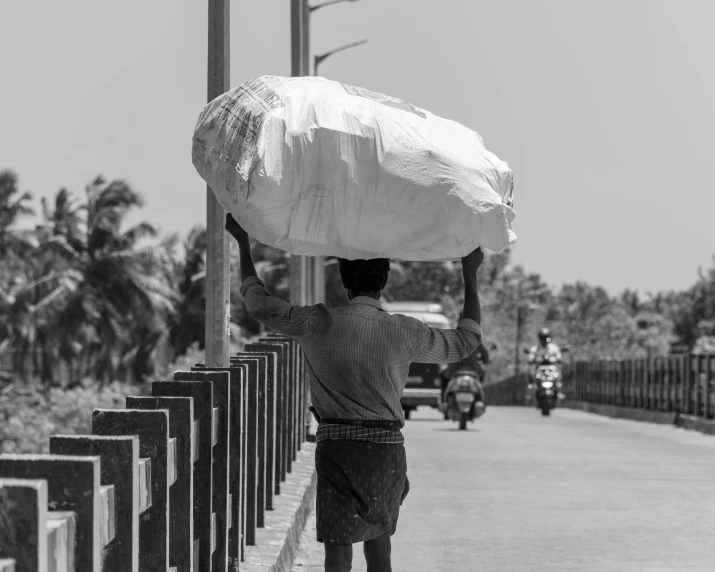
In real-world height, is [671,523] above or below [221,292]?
below

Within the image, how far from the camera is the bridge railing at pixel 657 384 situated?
26.4 m

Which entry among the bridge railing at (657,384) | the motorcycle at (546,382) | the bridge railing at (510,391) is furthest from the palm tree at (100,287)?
the motorcycle at (546,382)

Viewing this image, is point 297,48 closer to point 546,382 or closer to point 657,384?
point 657,384

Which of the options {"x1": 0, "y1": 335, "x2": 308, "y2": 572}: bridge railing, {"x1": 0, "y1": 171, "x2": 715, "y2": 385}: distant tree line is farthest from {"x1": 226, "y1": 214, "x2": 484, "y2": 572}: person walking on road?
{"x1": 0, "y1": 171, "x2": 715, "y2": 385}: distant tree line

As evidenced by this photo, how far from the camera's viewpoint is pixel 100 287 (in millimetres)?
62062

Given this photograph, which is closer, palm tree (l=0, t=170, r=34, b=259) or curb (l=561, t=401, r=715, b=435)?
curb (l=561, t=401, r=715, b=435)

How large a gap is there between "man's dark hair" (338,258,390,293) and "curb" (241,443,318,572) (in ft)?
6.35

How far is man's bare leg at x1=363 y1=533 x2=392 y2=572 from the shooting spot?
606 centimetres

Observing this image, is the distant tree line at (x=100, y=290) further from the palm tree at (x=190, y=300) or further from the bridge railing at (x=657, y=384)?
the bridge railing at (x=657, y=384)

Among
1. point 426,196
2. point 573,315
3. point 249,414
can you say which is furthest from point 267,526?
point 573,315

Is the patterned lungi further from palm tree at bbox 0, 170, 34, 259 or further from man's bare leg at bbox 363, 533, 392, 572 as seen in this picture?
palm tree at bbox 0, 170, 34, 259

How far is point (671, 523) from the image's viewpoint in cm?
1127

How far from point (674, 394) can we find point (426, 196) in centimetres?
2378

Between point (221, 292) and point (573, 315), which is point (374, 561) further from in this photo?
point (573, 315)
